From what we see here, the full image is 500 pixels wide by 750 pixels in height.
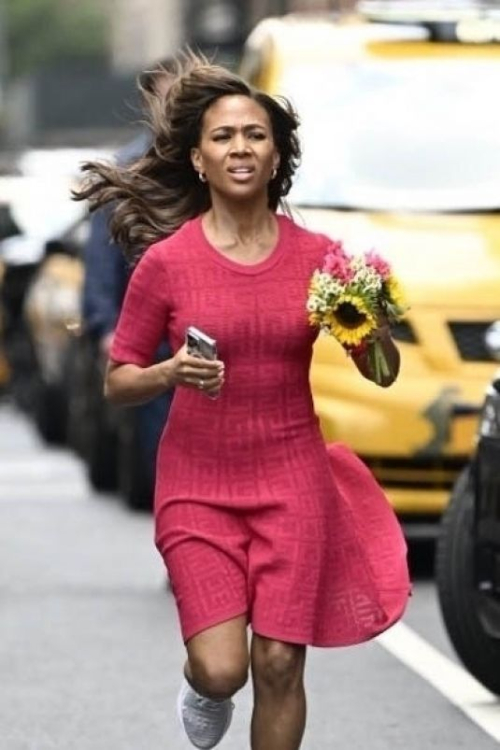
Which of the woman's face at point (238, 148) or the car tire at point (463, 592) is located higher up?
the woman's face at point (238, 148)

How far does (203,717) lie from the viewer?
23.7 feet

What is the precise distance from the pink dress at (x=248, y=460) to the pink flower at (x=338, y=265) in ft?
0.22

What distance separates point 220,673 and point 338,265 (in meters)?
0.90

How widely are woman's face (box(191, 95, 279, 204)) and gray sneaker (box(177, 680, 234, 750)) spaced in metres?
1.10

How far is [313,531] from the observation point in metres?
7.09

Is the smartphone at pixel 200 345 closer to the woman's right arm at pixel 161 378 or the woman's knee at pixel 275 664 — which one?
the woman's right arm at pixel 161 378

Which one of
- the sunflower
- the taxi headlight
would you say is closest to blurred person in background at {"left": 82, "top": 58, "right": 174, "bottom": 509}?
the taxi headlight

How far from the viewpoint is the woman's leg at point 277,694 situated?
6.96 meters

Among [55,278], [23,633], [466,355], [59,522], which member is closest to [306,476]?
[23,633]

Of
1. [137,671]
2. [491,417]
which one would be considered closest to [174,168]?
[491,417]

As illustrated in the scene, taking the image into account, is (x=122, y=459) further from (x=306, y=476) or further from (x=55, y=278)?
(x=306, y=476)

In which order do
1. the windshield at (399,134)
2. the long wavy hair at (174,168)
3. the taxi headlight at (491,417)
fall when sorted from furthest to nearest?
1. the windshield at (399,134)
2. the taxi headlight at (491,417)
3. the long wavy hair at (174,168)

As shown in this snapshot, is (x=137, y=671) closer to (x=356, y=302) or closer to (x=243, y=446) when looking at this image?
(x=243, y=446)

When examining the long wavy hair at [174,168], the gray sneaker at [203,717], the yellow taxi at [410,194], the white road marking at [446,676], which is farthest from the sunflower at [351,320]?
the yellow taxi at [410,194]
